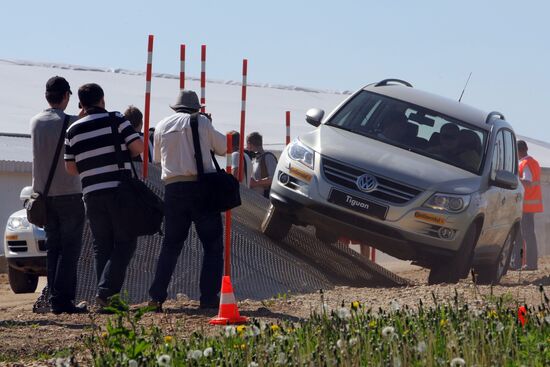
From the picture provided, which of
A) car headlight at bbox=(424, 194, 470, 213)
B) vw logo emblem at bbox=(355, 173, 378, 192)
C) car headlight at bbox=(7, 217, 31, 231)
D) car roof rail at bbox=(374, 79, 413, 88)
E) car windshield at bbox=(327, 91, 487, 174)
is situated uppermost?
car roof rail at bbox=(374, 79, 413, 88)

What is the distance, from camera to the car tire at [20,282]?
1538 cm

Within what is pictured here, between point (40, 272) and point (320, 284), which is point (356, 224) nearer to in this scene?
point (320, 284)

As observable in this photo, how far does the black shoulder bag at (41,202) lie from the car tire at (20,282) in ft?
17.3

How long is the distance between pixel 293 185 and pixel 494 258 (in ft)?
8.83

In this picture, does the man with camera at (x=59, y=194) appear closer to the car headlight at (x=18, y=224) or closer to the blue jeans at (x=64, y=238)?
the blue jeans at (x=64, y=238)

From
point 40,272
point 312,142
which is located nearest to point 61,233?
point 312,142

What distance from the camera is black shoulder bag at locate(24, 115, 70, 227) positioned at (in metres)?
10.1

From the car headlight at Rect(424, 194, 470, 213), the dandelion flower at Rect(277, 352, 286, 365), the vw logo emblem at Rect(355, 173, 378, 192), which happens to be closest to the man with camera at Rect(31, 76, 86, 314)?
the vw logo emblem at Rect(355, 173, 378, 192)

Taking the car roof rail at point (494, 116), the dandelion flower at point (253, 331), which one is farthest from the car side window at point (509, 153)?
the dandelion flower at point (253, 331)

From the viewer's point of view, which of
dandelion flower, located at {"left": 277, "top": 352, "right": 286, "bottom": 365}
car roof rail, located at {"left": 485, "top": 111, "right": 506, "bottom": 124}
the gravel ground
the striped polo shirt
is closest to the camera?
dandelion flower, located at {"left": 277, "top": 352, "right": 286, "bottom": 365}

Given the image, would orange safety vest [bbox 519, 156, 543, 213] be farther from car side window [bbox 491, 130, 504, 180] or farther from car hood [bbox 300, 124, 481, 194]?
car hood [bbox 300, 124, 481, 194]

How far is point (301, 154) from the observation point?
1299 centimetres

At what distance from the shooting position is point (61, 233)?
1021 cm

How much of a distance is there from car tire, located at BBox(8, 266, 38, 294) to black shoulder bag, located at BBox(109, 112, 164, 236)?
17.7ft
